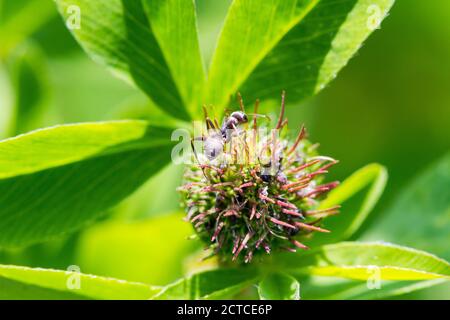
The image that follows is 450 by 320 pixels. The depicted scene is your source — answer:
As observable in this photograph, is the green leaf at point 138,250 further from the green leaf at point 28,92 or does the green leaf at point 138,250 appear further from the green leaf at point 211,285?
the green leaf at point 211,285

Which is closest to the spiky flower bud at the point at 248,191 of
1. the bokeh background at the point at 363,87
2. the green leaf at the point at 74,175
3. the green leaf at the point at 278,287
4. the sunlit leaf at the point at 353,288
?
the green leaf at the point at 278,287

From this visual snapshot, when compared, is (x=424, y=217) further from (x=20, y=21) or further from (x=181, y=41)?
(x=20, y=21)

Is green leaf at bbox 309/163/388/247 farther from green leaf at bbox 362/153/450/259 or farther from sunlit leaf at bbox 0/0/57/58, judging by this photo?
sunlit leaf at bbox 0/0/57/58

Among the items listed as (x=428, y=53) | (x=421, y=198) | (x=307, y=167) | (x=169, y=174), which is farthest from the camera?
(x=428, y=53)

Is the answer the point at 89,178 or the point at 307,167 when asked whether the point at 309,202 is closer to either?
the point at 307,167
